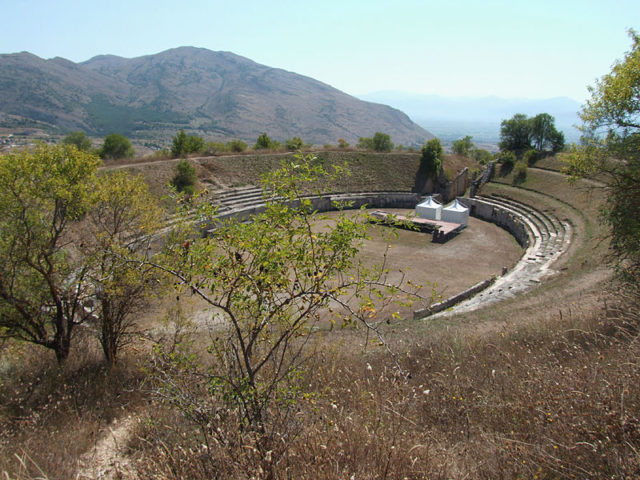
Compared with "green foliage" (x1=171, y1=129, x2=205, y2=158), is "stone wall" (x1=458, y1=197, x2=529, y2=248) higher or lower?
lower

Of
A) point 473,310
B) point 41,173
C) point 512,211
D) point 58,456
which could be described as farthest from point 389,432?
point 512,211

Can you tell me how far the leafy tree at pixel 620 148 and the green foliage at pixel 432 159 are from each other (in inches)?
948

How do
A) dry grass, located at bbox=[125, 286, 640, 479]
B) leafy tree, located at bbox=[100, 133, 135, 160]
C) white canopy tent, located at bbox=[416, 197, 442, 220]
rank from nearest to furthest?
dry grass, located at bbox=[125, 286, 640, 479] < white canopy tent, located at bbox=[416, 197, 442, 220] < leafy tree, located at bbox=[100, 133, 135, 160]

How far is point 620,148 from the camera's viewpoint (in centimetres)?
1232

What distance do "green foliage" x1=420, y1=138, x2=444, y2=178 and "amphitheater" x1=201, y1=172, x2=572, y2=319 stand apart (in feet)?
13.3

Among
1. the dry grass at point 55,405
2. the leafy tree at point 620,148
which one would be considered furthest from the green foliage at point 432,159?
the dry grass at point 55,405

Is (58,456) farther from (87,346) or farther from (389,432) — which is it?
(87,346)

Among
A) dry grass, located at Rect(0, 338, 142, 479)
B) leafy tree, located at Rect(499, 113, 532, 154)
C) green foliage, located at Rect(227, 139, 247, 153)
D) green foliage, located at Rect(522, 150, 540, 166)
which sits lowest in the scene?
dry grass, located at Rect(0, 338, 142, 479)

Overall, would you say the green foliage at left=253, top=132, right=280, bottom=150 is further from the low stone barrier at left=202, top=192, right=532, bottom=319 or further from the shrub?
the shrub

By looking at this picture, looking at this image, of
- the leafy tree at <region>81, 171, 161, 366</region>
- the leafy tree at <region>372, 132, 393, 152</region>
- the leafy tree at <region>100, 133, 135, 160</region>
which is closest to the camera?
the leafy tree at <region>81, 171, 161, 366</region>

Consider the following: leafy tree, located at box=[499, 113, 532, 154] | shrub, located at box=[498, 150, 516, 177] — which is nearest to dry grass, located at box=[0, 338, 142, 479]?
shrub, located at box=[498, 150, 516, 177]

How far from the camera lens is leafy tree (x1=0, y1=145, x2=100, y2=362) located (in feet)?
28.8

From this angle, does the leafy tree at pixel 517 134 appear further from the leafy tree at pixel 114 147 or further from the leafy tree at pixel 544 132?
the leafy tree at pixel 114 147

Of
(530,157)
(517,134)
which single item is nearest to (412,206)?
(530,157)
